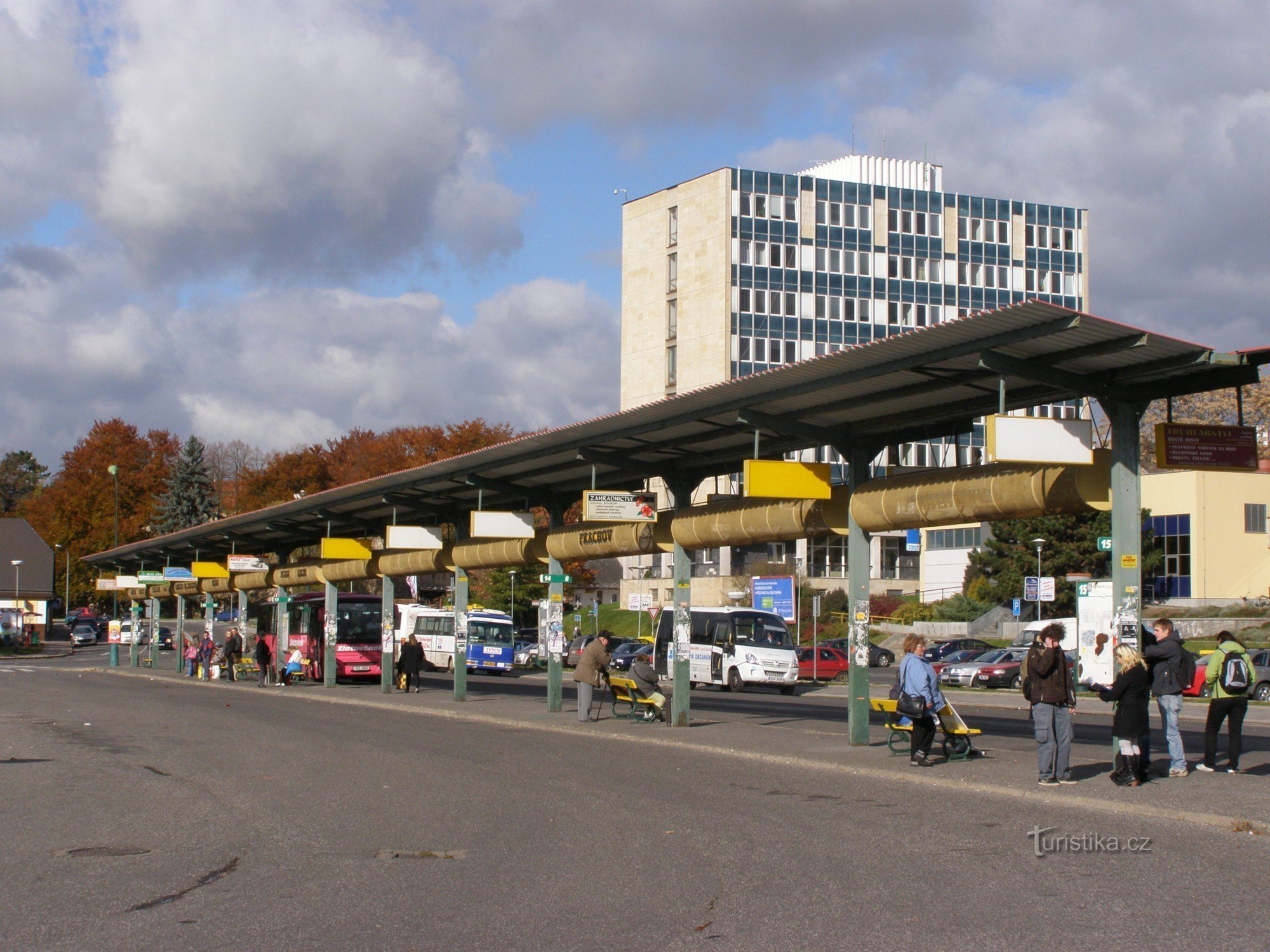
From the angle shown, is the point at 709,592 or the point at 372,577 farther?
the point at 709,592

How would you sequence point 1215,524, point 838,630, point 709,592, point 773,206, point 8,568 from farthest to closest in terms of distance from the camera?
1. point 8,568
2. point 773,206
3. point 709,592
4. point 838,630
5. point 1215,524

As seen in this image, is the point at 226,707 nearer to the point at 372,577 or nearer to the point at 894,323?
the point at 372,577

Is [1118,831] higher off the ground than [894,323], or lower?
lower

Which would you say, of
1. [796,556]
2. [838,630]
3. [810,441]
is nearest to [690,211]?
[796,556]

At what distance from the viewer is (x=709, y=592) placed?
283 ft

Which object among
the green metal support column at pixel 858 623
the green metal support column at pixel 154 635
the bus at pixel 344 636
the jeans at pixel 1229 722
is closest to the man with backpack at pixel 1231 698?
the jeans at pixel 1229 722

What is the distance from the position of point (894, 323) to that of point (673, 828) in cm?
8823

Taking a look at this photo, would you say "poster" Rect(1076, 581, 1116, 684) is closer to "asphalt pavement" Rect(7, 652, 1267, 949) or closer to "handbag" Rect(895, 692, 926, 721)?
"asphalt pavement" Rect(7, 652, 1267, 949)

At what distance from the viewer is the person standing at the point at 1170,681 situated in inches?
560

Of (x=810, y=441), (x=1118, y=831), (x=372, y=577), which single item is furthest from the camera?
(x=372, y=577)

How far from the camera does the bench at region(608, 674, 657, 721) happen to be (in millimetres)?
24000

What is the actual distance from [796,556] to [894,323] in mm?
19534

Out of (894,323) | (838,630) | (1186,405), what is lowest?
(838,630)

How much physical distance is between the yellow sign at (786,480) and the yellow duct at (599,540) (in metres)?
5.31
